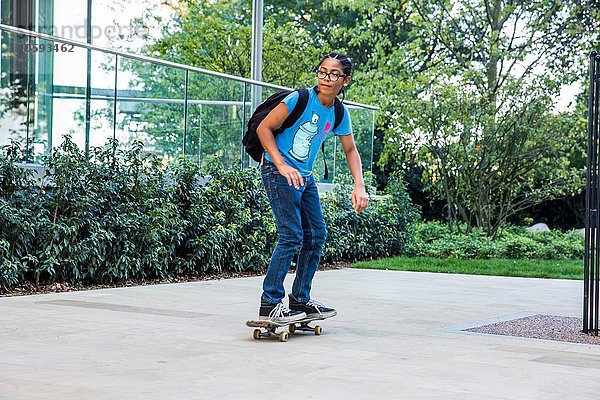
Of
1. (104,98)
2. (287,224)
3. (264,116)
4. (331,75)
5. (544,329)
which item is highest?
(104,98)

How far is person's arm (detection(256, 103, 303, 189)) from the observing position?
5.74m

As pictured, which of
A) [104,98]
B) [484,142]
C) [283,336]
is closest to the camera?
[283,336]

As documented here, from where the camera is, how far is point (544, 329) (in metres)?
6.80

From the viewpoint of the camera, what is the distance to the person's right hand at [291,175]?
573 cm

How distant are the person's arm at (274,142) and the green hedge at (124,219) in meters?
3.35

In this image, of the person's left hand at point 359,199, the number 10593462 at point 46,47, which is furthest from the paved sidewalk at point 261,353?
the number 10593462 at point 46,47

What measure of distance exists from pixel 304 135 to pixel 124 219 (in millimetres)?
3867

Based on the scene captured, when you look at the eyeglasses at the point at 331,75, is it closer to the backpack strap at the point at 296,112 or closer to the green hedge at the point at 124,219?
the backpack strap at the point at 296,112

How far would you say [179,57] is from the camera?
2494 centimetres

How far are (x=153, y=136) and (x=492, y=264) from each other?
5.81 m

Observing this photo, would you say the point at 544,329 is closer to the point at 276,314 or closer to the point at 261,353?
the point at 276,314

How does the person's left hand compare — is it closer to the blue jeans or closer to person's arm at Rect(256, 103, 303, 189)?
the blue jeans

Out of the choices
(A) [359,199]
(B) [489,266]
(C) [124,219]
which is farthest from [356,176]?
(B) [489,266]

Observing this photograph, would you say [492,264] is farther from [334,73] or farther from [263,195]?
[334,73]
